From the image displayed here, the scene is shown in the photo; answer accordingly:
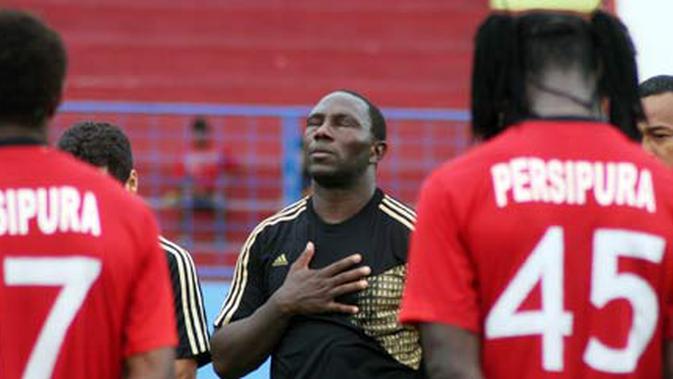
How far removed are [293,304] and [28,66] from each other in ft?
7.32

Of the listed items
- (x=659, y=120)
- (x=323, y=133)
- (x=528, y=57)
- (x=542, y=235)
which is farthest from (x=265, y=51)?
(x=542, y=235)

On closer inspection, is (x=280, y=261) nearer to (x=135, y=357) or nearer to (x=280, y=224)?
(x=280, y=224)

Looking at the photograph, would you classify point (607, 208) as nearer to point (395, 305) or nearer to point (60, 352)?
point (60, 352)

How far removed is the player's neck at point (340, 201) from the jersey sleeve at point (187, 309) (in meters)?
0.51

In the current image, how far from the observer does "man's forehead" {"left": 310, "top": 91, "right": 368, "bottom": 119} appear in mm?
6949

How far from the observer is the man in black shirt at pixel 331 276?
6633mm

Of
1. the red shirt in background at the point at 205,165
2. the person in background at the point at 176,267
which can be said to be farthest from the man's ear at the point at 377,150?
the red shirt in background at the point at 205,165

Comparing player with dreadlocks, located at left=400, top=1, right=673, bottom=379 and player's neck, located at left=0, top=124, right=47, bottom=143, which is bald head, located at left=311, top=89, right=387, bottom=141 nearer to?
player with dreadlocks, located at left=400, top=1, right=673, bottom=379

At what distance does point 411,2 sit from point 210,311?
31.2 feet

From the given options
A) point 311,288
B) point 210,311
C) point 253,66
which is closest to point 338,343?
point 311,288

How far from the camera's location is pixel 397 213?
6.88 m

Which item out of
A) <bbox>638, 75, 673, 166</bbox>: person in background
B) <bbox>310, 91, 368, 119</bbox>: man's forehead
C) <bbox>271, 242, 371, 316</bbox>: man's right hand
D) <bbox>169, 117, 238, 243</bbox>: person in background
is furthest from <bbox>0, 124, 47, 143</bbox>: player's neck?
<bbox>169, 117, 238, 243</bbox>: person in background

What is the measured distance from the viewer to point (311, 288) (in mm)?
6617

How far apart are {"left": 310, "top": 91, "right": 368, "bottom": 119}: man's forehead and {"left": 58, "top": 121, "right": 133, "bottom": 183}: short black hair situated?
0.71m
